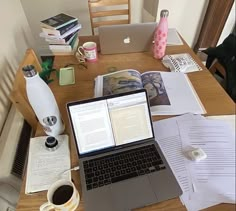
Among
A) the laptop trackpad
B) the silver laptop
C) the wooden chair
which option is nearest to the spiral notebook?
the silver laptop

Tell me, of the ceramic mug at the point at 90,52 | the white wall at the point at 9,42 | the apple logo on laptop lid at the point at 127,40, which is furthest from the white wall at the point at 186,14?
the white wall at the point at 9,42

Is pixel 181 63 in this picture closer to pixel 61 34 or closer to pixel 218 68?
pixel 218 68

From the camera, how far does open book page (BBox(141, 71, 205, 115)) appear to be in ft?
2.78

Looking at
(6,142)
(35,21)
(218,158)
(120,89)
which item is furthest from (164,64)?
(35,21)

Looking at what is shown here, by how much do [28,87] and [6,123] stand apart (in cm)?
65

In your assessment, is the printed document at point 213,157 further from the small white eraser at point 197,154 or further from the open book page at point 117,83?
the open book page at point 117,83

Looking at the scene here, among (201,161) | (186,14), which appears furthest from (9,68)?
(186,14)

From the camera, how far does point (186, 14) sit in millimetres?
1815

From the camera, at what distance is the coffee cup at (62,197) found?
0.55m

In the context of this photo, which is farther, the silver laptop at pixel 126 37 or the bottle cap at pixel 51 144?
the silver laptop at pixel 126 37

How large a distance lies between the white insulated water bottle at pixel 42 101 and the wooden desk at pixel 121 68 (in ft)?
0.23

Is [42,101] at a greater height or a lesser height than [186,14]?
greater

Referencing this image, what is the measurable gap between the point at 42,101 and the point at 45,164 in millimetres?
220

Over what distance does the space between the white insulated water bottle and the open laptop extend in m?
0.11
